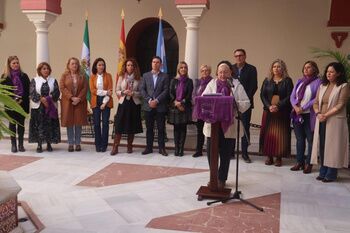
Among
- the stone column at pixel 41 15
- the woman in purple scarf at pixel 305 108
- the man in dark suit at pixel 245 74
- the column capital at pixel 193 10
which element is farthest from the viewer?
the stone column at pixel 41 15

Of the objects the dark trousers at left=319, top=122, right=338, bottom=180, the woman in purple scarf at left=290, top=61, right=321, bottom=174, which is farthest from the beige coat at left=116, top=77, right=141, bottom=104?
the dark trousers at left=319, top=122, right=338, bottom=180

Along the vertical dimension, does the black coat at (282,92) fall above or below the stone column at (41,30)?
below

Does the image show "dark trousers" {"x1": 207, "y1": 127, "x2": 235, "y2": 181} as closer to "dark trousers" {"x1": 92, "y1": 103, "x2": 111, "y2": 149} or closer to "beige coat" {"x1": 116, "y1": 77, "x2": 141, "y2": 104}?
"beige coat" {"x1": 116, "y1": 77, "x2": 141, "y2": 104}

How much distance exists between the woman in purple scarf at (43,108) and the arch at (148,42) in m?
3.62

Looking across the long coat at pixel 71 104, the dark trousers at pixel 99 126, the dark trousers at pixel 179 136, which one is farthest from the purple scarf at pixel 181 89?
the long coat at pixel 71 104

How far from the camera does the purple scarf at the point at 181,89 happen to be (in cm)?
623

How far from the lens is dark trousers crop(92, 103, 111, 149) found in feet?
21.4

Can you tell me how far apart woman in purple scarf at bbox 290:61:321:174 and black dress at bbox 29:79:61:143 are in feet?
12.2

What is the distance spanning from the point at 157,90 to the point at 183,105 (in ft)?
1.57

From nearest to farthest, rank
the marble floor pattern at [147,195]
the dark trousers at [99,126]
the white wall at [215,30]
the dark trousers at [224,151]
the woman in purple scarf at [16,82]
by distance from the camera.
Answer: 1. the marble floor pattern at [147,195]
2. the dark trousers at [224,151]
3. the woman in purple scarf at [16,82]
4. the dark trousers at [99,126]
5. the white wall at [215,30]

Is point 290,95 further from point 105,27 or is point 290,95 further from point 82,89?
point 105,27

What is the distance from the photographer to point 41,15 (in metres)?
7.51

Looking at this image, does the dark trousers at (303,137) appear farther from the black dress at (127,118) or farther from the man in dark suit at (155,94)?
the black dress at (127,118)

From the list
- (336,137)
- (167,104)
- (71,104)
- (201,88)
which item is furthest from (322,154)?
(71,104)
